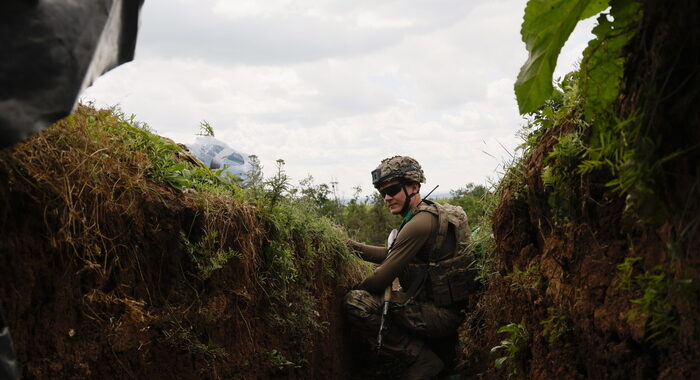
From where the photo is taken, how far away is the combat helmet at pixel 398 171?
7.02m

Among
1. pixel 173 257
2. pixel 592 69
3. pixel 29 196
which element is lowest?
pixel 173 257

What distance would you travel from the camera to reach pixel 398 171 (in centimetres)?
700

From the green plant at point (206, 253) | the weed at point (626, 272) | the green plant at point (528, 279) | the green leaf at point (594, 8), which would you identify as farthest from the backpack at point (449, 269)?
the green leaf at point (594, 8)

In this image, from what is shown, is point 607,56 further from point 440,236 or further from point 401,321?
point 401,321

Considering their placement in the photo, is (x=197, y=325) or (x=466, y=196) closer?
(x=197, y=325)

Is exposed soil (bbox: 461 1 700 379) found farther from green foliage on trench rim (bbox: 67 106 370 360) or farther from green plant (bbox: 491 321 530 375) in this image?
green foliage on trench rim (bbox: 67 106 370 360)

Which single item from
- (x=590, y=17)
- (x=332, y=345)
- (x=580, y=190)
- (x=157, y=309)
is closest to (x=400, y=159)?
(x=332, y=345)

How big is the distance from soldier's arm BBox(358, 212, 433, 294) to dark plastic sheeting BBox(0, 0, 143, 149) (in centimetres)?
481

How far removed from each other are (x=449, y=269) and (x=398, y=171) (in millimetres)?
1353

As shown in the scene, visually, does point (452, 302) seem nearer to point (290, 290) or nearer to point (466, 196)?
point (290, 290)

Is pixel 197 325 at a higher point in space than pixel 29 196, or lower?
lower

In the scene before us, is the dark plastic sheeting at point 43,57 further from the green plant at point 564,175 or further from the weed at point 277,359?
the weed at point 277,359

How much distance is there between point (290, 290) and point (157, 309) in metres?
1.52

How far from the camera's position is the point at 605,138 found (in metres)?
2.15
